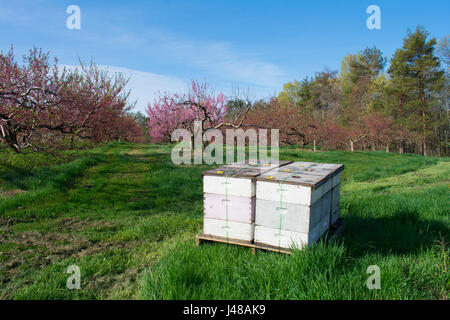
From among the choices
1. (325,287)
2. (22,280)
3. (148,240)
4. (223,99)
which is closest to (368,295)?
(325,287)

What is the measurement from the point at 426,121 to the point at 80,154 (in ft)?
111

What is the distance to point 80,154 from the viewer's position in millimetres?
13375

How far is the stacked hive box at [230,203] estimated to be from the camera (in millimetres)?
3939

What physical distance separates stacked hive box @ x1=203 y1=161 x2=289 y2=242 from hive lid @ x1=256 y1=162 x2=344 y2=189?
210 mm

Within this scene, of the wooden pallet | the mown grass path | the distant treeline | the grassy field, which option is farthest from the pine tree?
the wooden pallet

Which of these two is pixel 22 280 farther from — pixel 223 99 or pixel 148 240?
pixel 223 99

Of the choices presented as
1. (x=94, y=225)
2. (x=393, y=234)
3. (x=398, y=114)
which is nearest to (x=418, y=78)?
(x=398, y=114)

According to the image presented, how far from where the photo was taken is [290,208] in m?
3.72

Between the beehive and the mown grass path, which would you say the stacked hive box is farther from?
the mown grass path

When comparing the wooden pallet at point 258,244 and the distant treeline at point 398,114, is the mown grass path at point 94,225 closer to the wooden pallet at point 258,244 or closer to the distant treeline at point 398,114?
the wooden pallet at point 258,244

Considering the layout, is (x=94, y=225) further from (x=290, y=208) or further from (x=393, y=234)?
(x=393, y=234)

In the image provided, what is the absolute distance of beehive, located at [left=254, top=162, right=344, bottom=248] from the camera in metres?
3.63

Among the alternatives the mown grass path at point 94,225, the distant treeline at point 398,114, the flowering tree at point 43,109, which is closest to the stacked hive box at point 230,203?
the mown grass path at point 94,225

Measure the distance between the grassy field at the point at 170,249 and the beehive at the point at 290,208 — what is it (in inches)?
10.8
